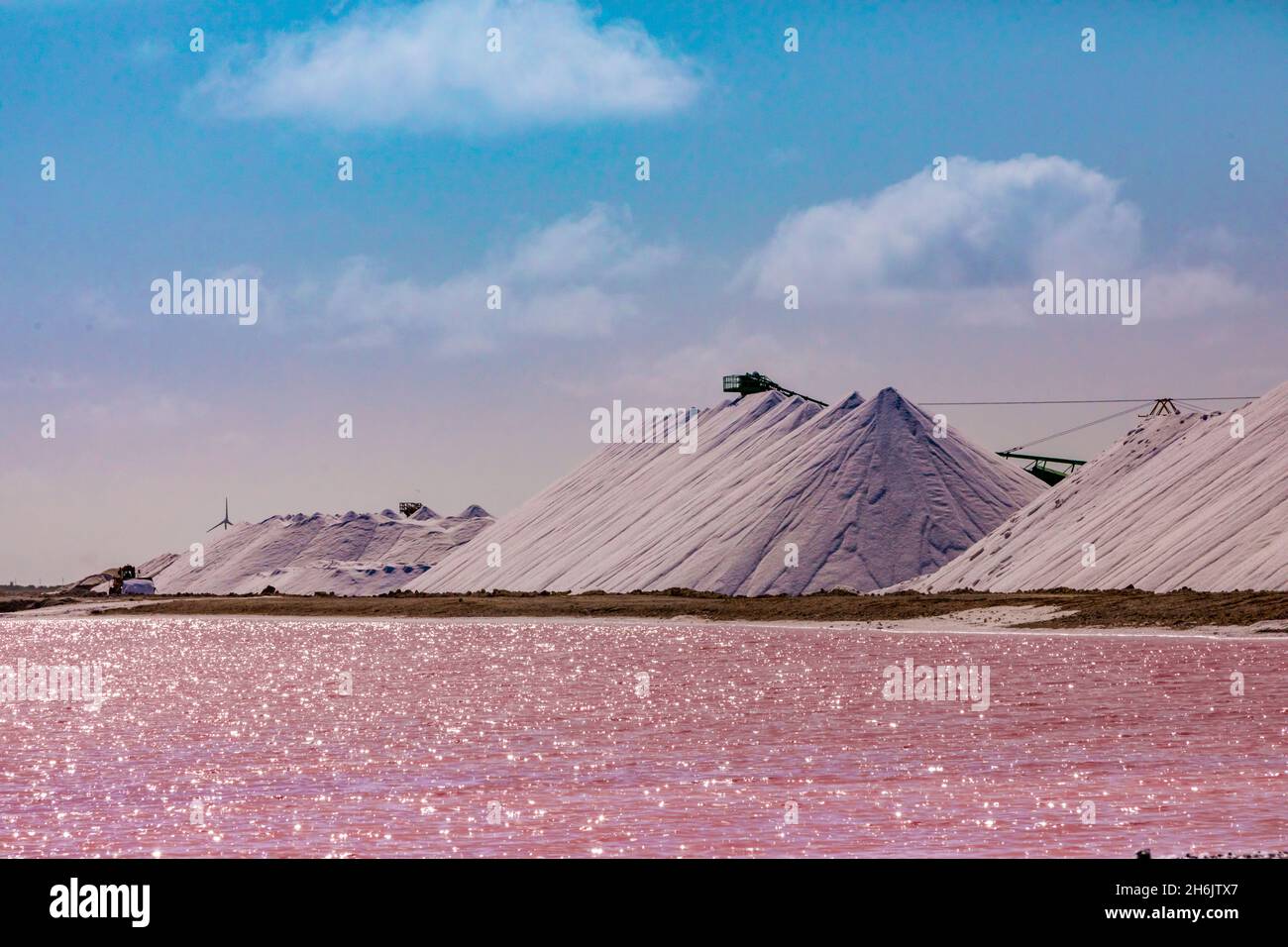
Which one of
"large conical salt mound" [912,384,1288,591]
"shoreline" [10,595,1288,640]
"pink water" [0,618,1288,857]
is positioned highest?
Result: "large conical salt mound" [912,384,1288,591]

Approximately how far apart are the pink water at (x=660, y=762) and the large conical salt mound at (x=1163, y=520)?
26684 mm

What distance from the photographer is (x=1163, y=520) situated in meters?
79.9

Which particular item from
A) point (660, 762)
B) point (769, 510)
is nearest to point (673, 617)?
point (769, 510)

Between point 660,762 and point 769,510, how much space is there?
8776 centimetres

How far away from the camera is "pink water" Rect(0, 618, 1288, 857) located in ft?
48.0

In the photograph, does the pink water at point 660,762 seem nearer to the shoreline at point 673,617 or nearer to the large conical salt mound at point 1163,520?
the shoreline at point 673,617

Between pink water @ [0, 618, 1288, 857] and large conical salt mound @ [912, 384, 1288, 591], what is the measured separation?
26684 mm

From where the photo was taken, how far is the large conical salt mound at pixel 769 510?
334 feet

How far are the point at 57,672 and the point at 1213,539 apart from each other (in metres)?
53.4

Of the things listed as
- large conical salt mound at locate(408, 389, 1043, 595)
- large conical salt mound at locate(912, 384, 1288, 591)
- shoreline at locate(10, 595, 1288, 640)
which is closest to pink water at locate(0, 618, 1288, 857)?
shoreline at locate(10, 595, 1288, 640)

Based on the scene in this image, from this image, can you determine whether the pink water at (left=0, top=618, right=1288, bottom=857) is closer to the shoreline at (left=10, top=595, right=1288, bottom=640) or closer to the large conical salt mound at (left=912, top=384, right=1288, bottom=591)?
the shoreline at (left=10, top=595, right=1288, bottom=640)
